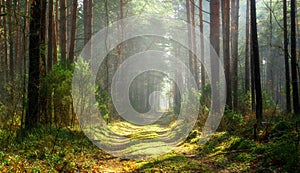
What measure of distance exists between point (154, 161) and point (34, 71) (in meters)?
5.23

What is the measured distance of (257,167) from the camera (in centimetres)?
626

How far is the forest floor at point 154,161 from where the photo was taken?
5.92 meters

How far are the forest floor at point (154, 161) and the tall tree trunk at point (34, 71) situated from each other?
624mm

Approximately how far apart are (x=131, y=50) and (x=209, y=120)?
88.4 feet

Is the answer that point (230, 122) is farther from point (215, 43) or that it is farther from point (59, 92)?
point (59, 92)

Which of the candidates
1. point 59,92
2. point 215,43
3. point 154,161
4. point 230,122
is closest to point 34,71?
point 59,92

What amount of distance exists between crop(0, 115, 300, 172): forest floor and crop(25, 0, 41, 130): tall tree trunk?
62 cm

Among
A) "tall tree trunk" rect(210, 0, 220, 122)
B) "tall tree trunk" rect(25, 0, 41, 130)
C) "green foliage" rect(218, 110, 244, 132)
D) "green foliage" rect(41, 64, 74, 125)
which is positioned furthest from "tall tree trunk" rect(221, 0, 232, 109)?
"tall tree trunk" rect(25, 0, 41, 130)

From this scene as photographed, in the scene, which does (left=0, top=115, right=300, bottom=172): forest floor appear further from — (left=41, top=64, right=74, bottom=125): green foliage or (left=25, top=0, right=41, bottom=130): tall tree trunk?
(left=41, top=64, right=74, bottom=125): green foliage

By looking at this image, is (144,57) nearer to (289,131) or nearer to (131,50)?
(131,50)

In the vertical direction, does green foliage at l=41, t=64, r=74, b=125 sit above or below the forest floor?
above

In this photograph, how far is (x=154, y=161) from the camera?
8.27m

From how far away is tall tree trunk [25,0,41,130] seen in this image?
972cm

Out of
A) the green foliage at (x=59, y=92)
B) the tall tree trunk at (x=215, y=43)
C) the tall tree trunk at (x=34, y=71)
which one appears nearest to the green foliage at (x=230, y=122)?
the tall tree trunk at (x=215, y=43)
